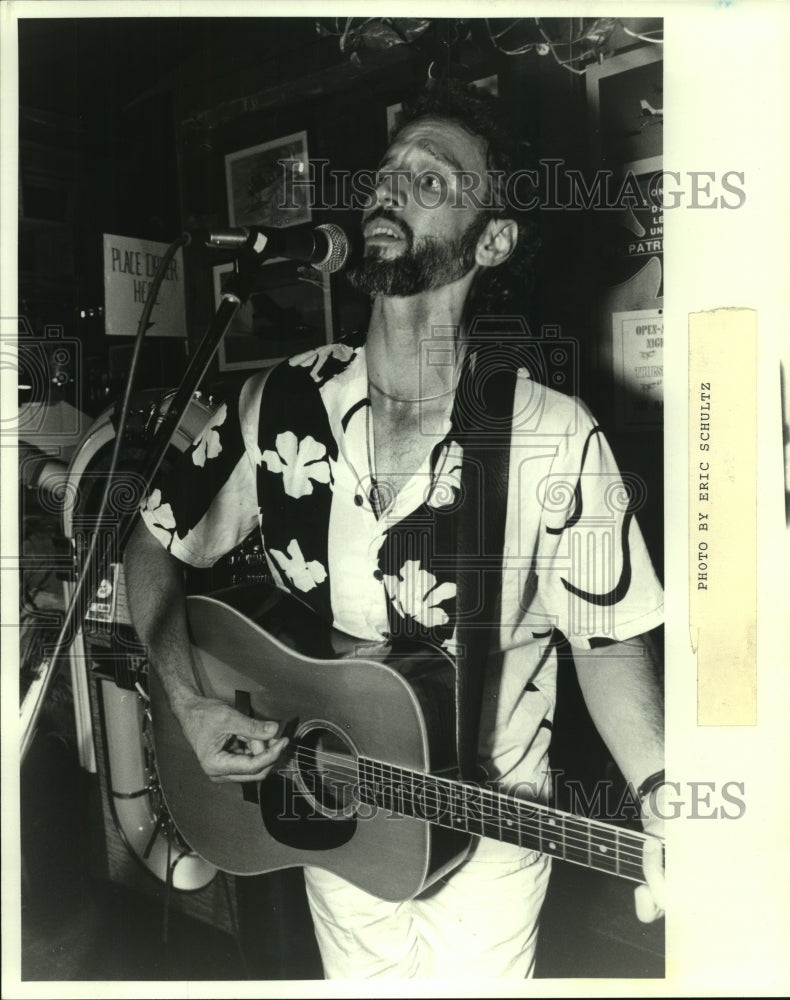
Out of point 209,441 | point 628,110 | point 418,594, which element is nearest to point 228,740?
point 418,594

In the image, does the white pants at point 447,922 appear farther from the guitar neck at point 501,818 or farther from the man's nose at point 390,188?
the man's nose at point 390,188

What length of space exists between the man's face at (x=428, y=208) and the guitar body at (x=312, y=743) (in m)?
0.63

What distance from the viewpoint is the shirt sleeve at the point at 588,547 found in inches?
61.7

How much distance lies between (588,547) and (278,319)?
2.29ft

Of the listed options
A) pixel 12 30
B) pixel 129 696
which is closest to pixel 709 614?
pixel 129 696

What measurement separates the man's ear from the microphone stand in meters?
0.39

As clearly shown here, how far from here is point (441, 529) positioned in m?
1.57

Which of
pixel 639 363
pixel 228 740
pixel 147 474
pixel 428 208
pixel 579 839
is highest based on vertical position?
pixel 428 208

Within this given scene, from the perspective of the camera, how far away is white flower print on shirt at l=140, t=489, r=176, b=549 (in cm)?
167

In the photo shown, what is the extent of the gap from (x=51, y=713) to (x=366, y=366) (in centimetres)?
91

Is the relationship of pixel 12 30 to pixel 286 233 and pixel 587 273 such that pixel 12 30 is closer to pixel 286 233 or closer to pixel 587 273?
pixel 286 233

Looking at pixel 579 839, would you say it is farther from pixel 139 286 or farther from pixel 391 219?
pixel 139 286

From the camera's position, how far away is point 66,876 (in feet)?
5.69

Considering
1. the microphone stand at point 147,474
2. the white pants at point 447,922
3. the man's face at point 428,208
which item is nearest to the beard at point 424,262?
the man's face at point 428,208
